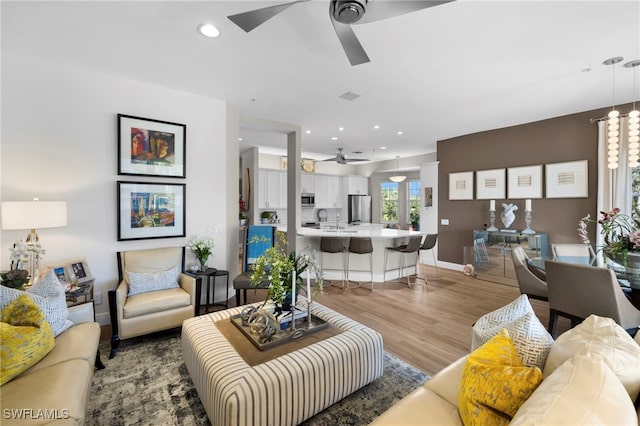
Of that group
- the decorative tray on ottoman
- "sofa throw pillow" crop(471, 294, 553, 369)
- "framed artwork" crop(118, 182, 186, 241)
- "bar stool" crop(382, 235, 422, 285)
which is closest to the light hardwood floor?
the decorative tray on ottoman

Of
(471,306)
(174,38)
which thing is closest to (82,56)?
(174,38)

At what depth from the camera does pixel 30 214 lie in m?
2.33

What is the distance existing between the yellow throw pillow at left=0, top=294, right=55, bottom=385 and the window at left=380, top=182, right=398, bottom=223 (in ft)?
29.4

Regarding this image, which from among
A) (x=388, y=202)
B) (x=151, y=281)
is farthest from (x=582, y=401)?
(x=388, y=202)

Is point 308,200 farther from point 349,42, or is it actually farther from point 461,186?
point 349,42

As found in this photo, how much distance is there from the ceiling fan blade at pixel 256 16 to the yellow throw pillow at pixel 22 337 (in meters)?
2.27

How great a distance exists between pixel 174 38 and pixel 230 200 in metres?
2.18

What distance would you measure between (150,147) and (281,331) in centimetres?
282

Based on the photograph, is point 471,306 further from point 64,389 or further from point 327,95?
point 64,389

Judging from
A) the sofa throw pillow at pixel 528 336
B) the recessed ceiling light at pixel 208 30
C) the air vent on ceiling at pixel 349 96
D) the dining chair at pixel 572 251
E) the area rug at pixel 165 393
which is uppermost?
the air vent on ceiling at pixel 349 96

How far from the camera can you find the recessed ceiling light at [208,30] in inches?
90.4

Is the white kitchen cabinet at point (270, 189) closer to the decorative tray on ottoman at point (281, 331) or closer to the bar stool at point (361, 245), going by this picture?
the bar stool at point (361, 245)

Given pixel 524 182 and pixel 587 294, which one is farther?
pixel 524 182

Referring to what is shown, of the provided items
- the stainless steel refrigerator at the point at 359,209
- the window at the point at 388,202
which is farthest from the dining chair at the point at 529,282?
the window at the point at 388,202
